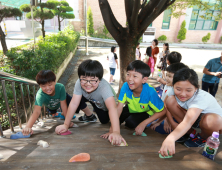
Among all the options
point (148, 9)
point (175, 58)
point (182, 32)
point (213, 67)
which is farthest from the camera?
point (182, 32)

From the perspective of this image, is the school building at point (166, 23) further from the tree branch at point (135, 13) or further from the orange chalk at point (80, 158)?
the orange chalk at point (80, 158)

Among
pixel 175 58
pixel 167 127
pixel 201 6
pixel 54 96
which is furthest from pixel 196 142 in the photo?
pixel 201 6

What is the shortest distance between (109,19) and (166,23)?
1757 cm

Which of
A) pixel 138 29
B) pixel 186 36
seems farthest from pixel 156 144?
pixel 186 36

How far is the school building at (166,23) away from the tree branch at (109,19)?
1533 centimetres

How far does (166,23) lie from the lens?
1884 cm

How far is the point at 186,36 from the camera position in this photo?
18797 millimetres

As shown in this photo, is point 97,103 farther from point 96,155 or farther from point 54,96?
point 96,155

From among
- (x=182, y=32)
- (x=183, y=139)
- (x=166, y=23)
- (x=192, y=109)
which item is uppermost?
(x=166, y=23)

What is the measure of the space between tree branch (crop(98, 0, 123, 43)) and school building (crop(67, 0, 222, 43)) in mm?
15333

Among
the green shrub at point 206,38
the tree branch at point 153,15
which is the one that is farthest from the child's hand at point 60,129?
the green shrub at point 206,38

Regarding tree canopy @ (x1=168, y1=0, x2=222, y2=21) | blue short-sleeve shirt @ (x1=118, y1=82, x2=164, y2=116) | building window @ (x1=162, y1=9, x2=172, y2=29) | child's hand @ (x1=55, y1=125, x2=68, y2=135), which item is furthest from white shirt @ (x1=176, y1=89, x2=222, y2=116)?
building window @ (x1=162, y1=9, x2=172, y2=29)

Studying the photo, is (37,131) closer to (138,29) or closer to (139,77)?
(139,77)

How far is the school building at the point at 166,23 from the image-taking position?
18047 mm
